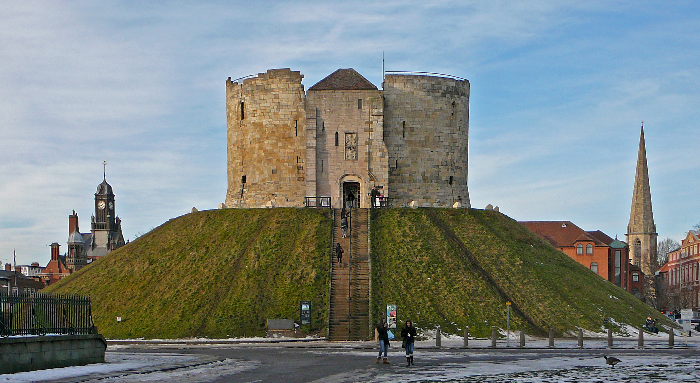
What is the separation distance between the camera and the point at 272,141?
69562mm

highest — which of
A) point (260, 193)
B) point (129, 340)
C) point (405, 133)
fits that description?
point (405, 133)

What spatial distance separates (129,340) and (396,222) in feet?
72.4

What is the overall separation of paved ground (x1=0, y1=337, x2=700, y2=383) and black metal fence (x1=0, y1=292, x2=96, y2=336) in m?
1.78

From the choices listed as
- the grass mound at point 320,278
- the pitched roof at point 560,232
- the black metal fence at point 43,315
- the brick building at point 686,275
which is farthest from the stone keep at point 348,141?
the brick building at point 686,275

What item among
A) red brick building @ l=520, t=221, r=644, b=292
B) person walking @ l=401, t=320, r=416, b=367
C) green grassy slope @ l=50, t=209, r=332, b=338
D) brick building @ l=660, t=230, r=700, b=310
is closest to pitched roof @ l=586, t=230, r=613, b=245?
red brick building @ l=520, t=221, r=644, b=292

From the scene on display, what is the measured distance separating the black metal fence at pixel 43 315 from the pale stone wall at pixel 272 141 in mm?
35095

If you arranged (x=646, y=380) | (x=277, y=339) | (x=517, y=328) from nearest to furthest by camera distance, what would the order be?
1. (x=646, y=380)
2. (x=277, y=339)
3. (x=517, y=328)

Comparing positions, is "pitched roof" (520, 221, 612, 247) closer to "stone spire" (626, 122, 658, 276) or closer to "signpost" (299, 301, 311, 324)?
"stone spire" (626, 122, 658, 276)

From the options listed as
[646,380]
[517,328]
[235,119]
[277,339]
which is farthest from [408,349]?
[235,119]

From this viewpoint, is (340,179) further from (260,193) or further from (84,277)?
(84,277)

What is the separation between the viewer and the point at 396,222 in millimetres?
64375

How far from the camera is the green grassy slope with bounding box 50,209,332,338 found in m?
52.3

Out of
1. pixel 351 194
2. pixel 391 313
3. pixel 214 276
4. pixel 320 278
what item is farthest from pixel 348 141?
pixel 391 313

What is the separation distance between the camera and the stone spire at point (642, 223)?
540 ft
